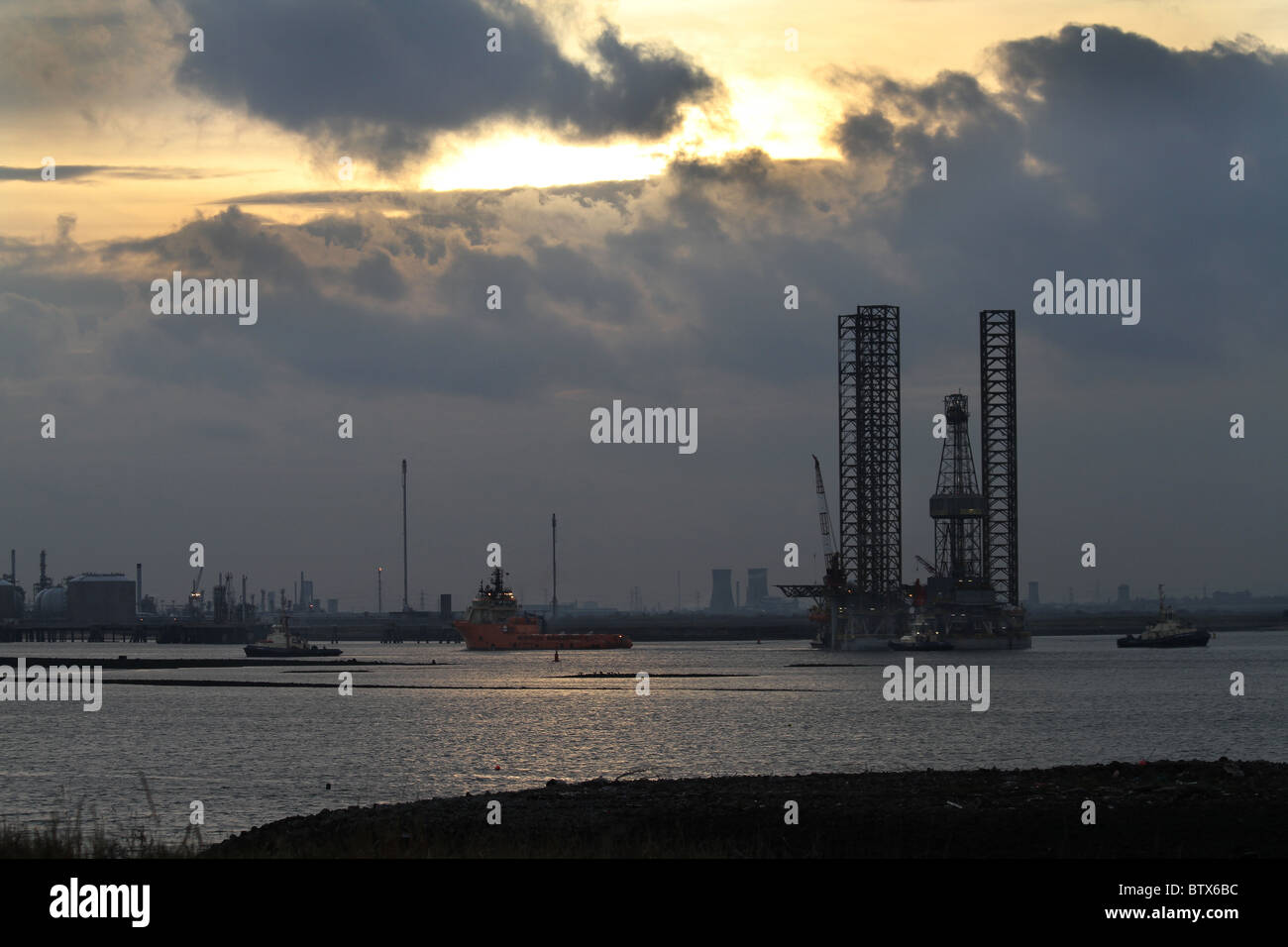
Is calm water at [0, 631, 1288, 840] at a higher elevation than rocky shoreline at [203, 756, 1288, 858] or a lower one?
lower

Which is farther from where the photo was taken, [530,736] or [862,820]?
[530,736]

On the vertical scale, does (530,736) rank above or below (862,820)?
below

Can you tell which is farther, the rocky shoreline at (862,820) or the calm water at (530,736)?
the calm water at (530,736)

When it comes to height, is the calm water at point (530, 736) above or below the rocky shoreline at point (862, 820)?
below
